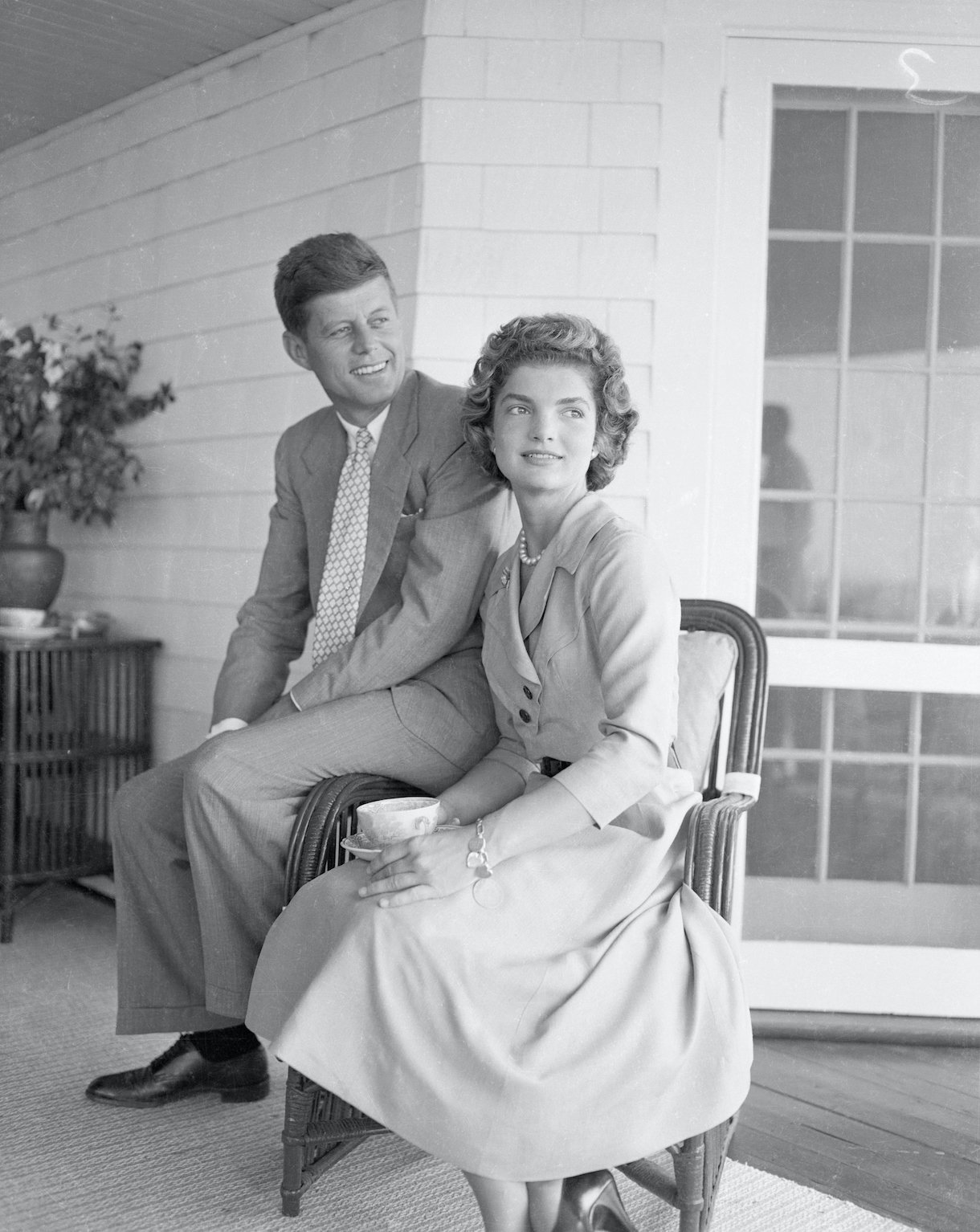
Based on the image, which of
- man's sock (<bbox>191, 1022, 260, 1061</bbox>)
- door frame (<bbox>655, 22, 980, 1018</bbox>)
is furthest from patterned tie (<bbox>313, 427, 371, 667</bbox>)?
door frame (<bbox>655, 22, 980, 1018</bbox>)

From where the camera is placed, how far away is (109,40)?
364 centimetres

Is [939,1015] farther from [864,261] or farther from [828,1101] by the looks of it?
[864,261]

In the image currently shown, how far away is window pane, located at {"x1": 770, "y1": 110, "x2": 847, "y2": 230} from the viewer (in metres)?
3.11

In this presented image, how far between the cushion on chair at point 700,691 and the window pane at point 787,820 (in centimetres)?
76

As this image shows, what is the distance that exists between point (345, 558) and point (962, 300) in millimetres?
1740

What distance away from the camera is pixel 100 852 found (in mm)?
3928

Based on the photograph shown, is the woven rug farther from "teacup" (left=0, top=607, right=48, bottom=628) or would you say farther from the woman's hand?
"teacup" (left=0, top=607, right=48, bottom=628)

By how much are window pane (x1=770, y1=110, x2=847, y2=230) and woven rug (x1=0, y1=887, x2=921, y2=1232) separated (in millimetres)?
2236

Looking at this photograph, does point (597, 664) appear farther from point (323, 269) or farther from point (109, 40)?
point (109, 40)

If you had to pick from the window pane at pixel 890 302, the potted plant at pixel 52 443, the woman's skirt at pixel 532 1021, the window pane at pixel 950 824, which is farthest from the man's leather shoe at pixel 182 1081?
the window pane at pixel 890 302

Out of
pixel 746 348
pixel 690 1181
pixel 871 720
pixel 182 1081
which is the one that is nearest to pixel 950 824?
pixel 871 720

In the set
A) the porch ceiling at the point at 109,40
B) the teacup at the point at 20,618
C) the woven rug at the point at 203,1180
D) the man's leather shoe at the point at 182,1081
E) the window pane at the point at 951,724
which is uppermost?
the porch ceiling at the point at 109,40

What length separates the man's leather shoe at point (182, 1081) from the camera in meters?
2.51

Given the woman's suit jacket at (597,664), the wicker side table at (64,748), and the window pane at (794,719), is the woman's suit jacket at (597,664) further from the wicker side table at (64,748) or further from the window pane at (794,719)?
the wicker side table at (64,748)
